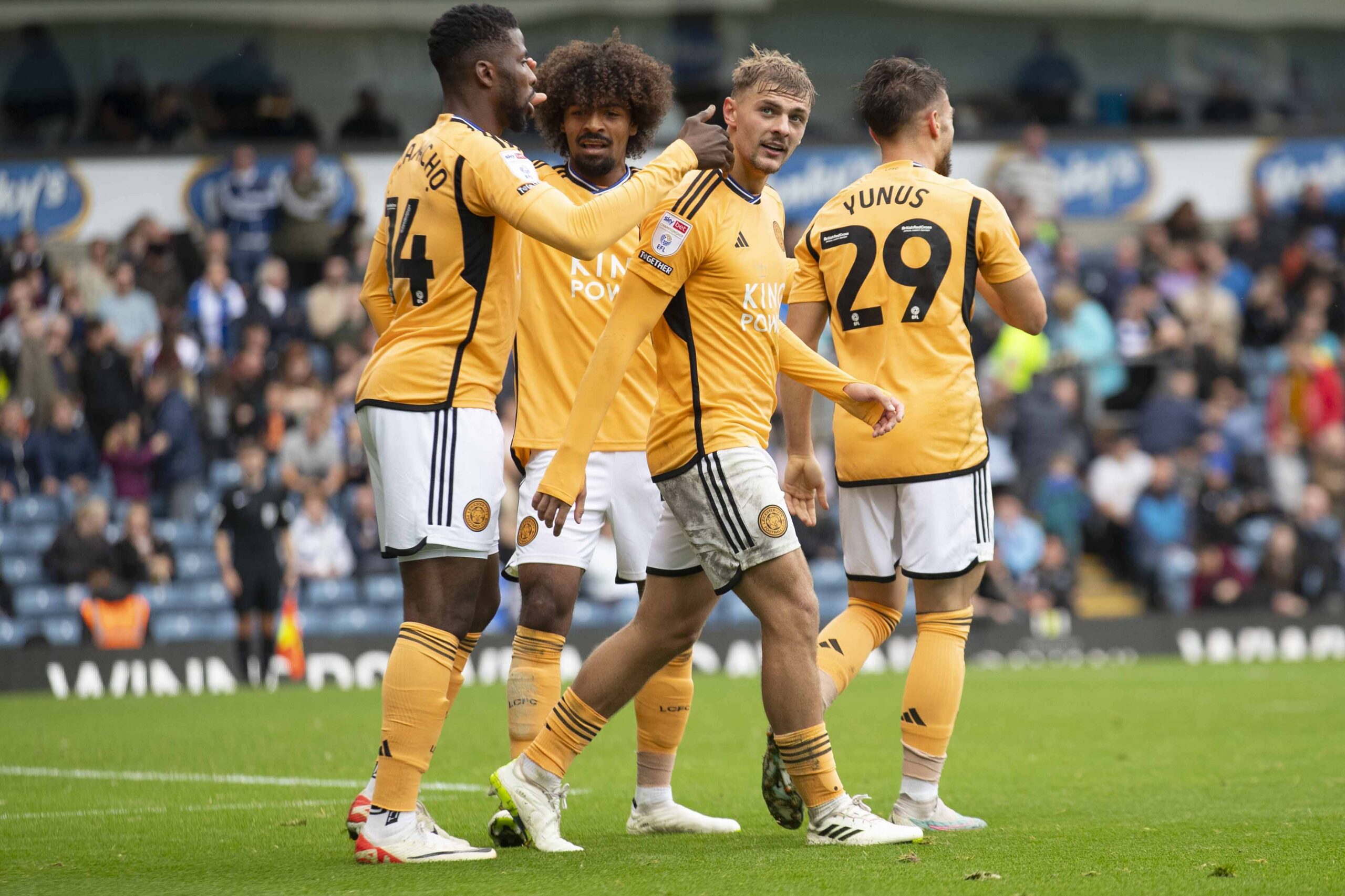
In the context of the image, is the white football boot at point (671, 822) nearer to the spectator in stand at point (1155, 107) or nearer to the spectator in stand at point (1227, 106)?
the spectator in stand at point (1155, 107)

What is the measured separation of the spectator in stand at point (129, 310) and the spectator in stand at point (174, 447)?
92 cm


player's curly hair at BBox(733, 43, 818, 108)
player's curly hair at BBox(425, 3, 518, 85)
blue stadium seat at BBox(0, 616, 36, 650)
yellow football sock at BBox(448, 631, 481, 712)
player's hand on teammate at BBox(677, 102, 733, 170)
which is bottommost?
blue stadium seat at BBox(0, 616, 36, 650)

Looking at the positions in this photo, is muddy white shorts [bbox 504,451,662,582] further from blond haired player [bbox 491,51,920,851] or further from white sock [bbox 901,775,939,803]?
white sock [bbox 901,775,939,803]

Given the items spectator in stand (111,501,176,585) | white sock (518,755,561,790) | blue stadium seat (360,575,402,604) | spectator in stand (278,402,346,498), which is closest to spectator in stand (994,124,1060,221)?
spectator in stand (278,402,346,498)

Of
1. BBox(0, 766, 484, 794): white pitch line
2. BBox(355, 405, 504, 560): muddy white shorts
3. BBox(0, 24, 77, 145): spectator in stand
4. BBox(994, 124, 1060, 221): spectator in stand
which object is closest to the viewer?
BBox(355, 405, 504, 560): muddy white shorts

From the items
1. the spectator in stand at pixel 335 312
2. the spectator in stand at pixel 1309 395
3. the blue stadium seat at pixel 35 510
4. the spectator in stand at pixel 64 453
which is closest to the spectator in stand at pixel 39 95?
the spectator in stand at pixel 335 312

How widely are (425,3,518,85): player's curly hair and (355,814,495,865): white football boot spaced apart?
234cm

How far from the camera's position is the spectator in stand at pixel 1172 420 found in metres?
18.6

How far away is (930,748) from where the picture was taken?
5707mm

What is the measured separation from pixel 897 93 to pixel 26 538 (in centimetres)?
1297

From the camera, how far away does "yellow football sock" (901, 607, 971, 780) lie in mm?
5715

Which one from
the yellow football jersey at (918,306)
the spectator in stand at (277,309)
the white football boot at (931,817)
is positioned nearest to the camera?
the white football boot at (931,817)

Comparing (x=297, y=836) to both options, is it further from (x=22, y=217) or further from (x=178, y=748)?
(x=22, y=217)

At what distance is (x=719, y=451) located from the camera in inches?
203
